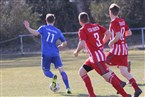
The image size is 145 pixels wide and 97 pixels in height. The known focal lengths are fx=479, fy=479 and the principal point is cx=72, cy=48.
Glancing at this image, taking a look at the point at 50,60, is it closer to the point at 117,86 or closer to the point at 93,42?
the point at 93,42

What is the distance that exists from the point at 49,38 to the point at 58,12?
92.1ft

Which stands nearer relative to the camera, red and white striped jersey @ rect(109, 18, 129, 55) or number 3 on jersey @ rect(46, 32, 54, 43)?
red and white striped jersey @ rect(109, 18, 129, 55)

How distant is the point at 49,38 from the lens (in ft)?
37.7

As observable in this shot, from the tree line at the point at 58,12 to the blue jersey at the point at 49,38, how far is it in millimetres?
22067

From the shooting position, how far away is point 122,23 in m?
10.2

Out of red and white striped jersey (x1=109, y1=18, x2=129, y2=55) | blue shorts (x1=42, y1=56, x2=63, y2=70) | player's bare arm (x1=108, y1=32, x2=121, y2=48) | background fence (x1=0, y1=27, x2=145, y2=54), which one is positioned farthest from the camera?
background fence (x1=0, y1=27, x2=145, y2=54)

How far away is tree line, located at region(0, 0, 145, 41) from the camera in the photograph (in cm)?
3375

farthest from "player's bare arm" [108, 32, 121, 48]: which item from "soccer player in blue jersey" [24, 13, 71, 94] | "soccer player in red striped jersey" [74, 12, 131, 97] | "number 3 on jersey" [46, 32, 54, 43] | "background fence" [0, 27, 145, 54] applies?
"background fence" [0, 27, 145, 54]

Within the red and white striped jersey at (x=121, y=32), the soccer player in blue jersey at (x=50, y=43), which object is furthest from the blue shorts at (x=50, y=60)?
the red and white striped jersey at (x=121, y=32)

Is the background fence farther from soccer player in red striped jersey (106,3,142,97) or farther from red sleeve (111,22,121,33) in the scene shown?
red sleeve (111,22,121,33)

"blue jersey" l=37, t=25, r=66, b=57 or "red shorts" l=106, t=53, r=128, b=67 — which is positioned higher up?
"blue jersey" l=37, t=25, r=66, b=57

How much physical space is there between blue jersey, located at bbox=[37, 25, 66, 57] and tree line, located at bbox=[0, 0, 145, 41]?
22067mm

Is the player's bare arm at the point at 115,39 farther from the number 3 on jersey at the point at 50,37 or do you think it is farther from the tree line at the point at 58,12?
the tree line at the point at 58,12

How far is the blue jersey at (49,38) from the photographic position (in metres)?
11.4
